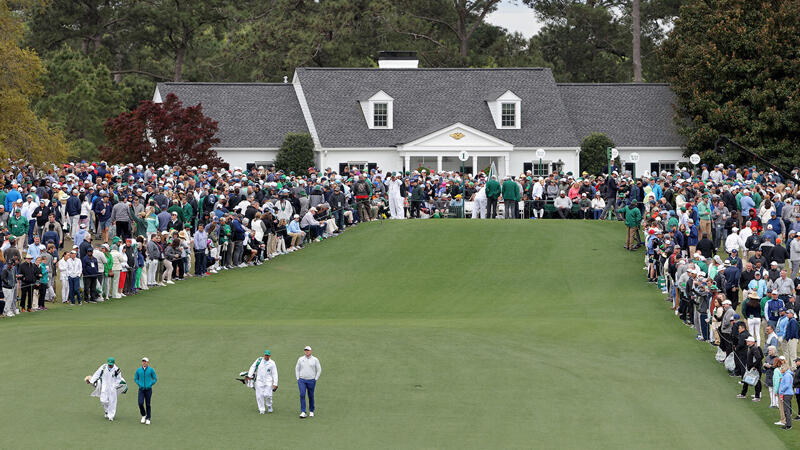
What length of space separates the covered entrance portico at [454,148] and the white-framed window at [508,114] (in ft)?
10.0

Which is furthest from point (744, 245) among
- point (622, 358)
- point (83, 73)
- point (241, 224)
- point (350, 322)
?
point (83, 73)

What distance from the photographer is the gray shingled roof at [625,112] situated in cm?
7019

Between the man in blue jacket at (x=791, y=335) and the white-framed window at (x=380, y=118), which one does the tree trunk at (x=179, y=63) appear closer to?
the white-framed window at (x=380, y=118)

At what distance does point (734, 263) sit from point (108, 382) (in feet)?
59.0

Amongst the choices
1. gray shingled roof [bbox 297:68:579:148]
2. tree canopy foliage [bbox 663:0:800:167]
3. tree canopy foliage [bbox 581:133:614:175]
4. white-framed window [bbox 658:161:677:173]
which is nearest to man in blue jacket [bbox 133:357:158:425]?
gray shingled roof [bbox 297:68:579:148]

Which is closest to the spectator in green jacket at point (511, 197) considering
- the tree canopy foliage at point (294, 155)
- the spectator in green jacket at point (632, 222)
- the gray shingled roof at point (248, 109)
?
the spectator in green jacket at point (632, 222)

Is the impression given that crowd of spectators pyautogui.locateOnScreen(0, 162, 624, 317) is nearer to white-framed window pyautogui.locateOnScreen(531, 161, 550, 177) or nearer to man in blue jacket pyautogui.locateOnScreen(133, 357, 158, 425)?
man in blue jacket pyautogui.locateOnScreen(133, 357, 158, 425)

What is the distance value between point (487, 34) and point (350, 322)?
5890 centimetres

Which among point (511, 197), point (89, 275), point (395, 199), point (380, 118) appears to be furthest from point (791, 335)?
point (380, 118)

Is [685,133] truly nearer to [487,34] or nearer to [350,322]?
[487,34]

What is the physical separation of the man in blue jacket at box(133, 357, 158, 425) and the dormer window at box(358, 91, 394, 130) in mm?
44983

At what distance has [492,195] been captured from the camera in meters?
51.3

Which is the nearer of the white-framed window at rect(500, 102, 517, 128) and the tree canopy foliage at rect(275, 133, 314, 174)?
the tree canopy foliage at rect(275, 133, 314, 174)

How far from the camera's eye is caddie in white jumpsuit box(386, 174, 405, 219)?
52094mm
